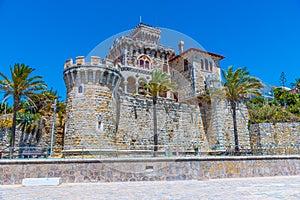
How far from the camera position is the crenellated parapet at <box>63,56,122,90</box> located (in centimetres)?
1742

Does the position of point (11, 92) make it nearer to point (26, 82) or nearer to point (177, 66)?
point (26, 82)

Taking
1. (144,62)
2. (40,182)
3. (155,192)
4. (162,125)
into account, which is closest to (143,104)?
(162,125)

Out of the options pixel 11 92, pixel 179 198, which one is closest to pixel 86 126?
pixel 11 92

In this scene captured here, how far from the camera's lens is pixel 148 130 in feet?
71.4

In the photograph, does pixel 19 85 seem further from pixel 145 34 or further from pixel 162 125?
pixel 145 34

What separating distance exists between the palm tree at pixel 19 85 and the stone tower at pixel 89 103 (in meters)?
2.48

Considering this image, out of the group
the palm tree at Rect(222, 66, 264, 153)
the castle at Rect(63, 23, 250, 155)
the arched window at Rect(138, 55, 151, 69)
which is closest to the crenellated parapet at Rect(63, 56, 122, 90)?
the castle at Rect(63, 23, 250, 155)

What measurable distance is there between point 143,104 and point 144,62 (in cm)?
1214

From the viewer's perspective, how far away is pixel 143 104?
22.2 metres

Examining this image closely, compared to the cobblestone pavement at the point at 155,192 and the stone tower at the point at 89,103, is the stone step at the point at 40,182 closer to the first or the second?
the cobblestone pavement at the point at 155,192

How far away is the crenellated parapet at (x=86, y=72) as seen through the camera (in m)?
17.4

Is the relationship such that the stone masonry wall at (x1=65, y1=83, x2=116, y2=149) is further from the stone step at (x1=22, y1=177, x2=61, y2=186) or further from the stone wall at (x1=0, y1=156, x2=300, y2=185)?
the stone step at (x1=22, y1=177, x2=61, y2=186)

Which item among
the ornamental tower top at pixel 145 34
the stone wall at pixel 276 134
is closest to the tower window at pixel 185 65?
the ornamental tower top at pixel 145 34

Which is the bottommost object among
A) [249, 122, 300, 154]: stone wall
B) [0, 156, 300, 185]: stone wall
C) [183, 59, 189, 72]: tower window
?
[0, 156, 300, 185]: stone wall
